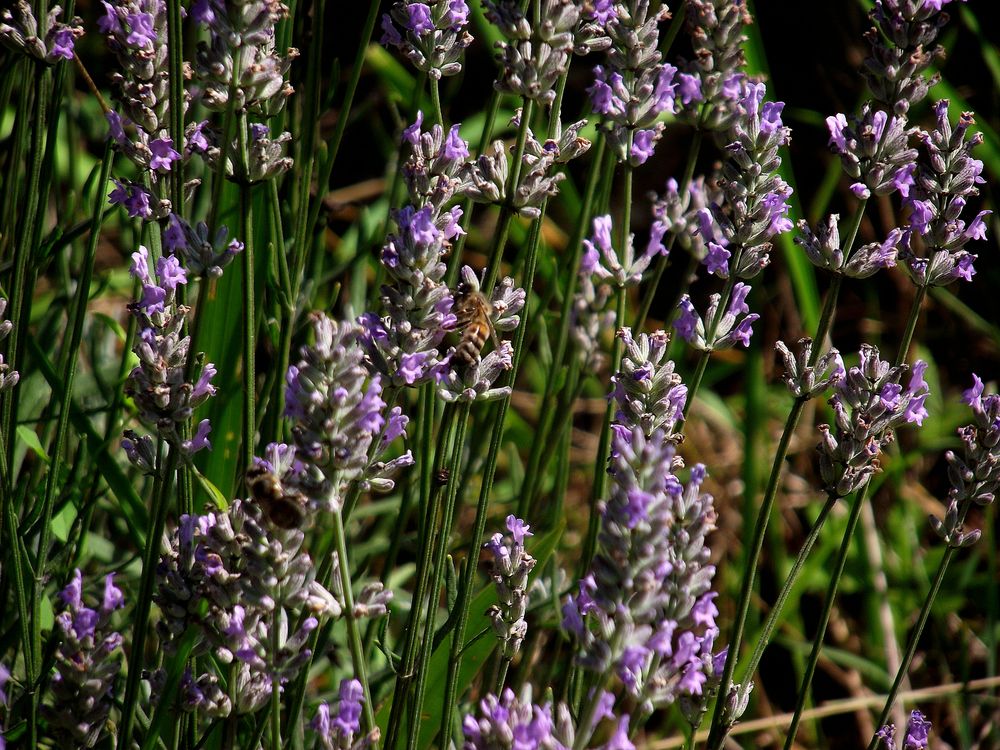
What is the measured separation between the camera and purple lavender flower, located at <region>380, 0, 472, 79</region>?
1119mm

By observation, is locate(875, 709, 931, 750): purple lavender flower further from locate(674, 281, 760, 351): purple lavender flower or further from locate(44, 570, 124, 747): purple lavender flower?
locate(44, 570, 124, 747): purple lavender flower

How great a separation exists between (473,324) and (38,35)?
0.56 metres

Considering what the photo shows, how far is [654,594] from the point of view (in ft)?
2.56

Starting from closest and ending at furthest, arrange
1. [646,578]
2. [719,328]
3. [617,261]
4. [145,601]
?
[646,578]
[145,601]
[719,328]
[617,261]

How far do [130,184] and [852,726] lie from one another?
191 cm

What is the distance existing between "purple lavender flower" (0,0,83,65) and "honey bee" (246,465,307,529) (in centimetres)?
57

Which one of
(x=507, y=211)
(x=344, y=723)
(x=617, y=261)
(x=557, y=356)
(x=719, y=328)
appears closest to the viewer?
(x=344, y=723)

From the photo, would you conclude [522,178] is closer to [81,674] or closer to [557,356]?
[557,356]

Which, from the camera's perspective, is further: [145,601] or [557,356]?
[557,356]

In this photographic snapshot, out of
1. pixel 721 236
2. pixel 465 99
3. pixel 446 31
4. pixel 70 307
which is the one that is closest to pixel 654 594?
pixel 721 236

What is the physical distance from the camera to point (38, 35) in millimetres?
1134

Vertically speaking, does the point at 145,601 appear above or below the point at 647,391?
below

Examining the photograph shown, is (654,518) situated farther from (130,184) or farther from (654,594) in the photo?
(130,184)

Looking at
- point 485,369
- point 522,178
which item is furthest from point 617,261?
point 485,369
